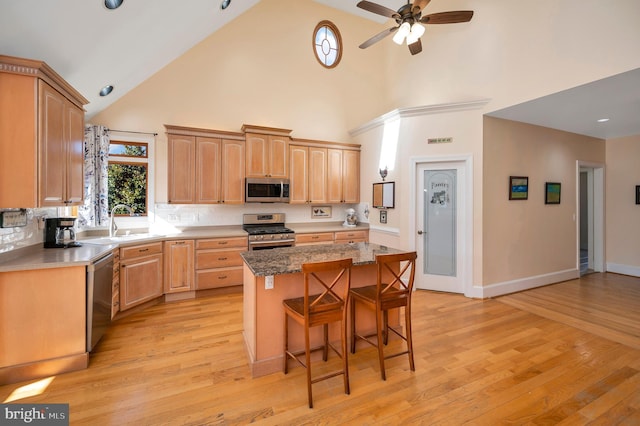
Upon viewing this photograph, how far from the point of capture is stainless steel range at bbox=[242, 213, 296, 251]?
14.4 ft

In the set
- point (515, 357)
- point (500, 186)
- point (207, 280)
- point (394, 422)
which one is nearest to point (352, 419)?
point (394, 422)

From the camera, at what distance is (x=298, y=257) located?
262cm

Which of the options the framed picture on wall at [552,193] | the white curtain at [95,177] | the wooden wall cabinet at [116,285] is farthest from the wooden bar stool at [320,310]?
the framed picture on wall at [552,193]

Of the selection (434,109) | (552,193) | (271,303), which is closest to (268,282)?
(271,303)

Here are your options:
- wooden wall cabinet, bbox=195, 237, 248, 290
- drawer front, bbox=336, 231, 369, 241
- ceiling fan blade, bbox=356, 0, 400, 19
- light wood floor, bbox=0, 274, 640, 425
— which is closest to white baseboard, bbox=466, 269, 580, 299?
light wood floor, bbox=0, 274, 640, 425

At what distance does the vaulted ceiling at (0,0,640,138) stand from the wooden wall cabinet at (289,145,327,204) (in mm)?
2293

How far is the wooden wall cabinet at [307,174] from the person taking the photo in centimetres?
504

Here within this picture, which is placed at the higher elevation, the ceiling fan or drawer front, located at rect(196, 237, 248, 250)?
the ceiling fan

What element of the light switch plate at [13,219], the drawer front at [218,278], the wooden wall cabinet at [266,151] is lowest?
the drawer front at [218,278]

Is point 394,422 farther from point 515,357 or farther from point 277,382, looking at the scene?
point 515,357

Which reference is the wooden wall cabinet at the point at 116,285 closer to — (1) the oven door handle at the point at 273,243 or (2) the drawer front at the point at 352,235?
(1) the oven door handle at the point at 273,243

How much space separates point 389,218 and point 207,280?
3131 millimetres

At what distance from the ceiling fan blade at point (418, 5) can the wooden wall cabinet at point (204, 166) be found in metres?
2.96

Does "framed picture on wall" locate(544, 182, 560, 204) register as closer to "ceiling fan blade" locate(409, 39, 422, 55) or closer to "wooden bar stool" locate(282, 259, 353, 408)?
"ceiling fan blade" locate(409, 39, 422, 55)
